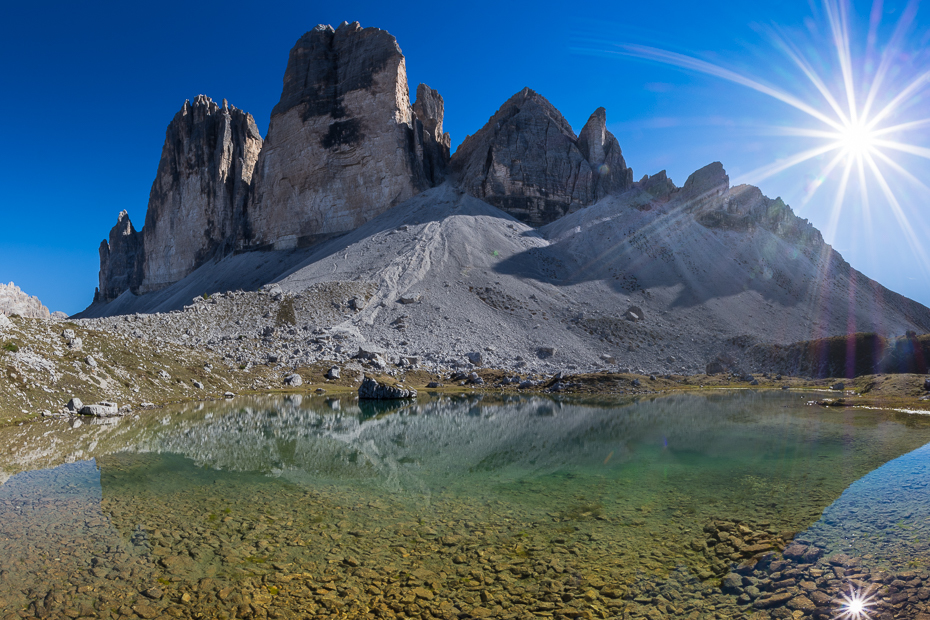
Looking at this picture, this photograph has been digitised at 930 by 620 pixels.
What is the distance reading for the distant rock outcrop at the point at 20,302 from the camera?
55.6 metres

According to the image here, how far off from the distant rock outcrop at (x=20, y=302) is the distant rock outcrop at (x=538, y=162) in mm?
57816

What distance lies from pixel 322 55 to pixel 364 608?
91.0 m

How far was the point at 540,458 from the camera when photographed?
13.6 m

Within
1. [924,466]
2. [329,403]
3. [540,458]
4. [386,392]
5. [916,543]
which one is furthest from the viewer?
[386,392]

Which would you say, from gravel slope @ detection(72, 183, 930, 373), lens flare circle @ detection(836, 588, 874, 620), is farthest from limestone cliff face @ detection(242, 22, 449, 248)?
lens flare circle @ detection(836, 588, 874, 620)

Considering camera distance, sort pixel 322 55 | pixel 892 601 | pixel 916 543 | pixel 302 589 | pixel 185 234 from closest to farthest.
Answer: pixel 892 601
pixel 302 589
pixel 916 543
pixel 322 55
pixel 185 234

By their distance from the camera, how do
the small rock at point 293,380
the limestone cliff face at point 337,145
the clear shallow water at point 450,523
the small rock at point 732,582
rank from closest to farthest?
1. the clear shallow water at point 450,523
2. the small rock at point 732,582
3. the small rock at point 293,380
4. the limestone cliff face at point 337,145

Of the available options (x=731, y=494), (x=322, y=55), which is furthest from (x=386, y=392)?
(x=322, y=55)

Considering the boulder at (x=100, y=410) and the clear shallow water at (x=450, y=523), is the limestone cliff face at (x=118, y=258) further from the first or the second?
the clear shallow water at (x=450, y=523)

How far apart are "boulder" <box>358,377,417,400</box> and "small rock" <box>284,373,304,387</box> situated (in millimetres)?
5408

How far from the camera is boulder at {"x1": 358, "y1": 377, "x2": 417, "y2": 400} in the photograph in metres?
30.6

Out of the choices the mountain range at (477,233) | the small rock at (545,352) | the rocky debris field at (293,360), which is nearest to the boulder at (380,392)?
the rocky debris field at (293,360)

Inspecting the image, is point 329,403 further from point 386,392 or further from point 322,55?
point 322,55

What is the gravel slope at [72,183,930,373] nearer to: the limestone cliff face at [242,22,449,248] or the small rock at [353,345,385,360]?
the small rock at [353,345,385,360]
